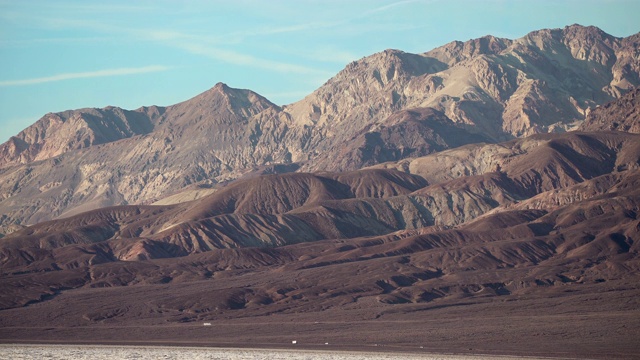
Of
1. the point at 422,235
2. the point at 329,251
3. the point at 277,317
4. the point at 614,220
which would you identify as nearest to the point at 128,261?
the point at 329,251

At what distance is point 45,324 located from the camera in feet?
420

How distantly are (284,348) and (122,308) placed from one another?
50.8 m

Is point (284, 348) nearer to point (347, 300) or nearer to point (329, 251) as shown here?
point (347, 300)

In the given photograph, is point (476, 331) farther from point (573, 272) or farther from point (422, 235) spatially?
point (422, 235)

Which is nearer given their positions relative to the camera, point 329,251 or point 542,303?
point 542,303

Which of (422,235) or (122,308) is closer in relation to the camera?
(122,308)

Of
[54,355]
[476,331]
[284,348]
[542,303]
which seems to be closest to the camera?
[54,355]

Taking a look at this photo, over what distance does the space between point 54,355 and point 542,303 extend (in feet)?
203

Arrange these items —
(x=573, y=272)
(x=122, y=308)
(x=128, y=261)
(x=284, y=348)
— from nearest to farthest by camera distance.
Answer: (x=284, y=348) → (x=122, y=308) → (x=573, y=272) → (x=128, y=261)

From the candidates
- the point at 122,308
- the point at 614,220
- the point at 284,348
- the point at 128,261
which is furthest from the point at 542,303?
the point at 128,261

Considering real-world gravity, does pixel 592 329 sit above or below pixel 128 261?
below

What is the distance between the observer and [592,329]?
98562 mm

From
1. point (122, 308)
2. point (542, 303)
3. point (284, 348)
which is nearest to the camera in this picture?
point (284, 348)

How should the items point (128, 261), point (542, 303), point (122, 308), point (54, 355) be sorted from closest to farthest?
point (54, 355)
point (542, 303)
point (122, 308)
point (128, 261)
